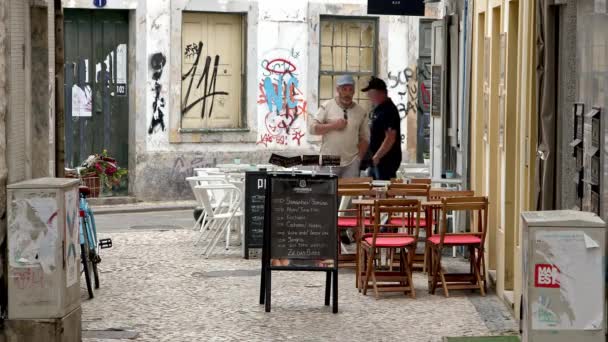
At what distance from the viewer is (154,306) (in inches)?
536

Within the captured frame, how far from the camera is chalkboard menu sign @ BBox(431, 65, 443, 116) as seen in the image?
19.4 m

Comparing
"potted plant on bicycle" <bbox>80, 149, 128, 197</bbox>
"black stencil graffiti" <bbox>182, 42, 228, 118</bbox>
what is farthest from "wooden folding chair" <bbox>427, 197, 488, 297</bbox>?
"black stencil graffiti" <bbox>182, 42, 228, 118</bbox>

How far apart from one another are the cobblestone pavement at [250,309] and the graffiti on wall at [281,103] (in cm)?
975

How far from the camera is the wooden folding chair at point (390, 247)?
1405 cm

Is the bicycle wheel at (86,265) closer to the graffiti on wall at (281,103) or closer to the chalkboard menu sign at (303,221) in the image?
the chalkboard menu sign at (303,221)

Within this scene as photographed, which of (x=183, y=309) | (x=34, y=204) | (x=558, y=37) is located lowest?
(x=183, y=309)

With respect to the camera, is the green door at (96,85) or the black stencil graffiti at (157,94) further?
the black stencil graffiti at (157,94)

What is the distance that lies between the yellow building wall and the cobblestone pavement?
0.63 metres

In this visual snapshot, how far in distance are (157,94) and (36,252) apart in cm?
1449

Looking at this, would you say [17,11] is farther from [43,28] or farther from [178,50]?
[178,50]

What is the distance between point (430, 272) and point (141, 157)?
37.9 feet

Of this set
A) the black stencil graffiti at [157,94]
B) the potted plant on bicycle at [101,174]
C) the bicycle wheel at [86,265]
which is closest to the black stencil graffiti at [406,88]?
the black stencil graffiti at [157,94]

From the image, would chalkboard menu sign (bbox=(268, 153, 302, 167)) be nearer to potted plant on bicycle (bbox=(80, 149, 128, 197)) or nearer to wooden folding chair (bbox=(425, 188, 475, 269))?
wooden folding chair (bbox=(425, 188, 475, 269))

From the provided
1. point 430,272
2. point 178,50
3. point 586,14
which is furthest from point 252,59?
point 586,14
